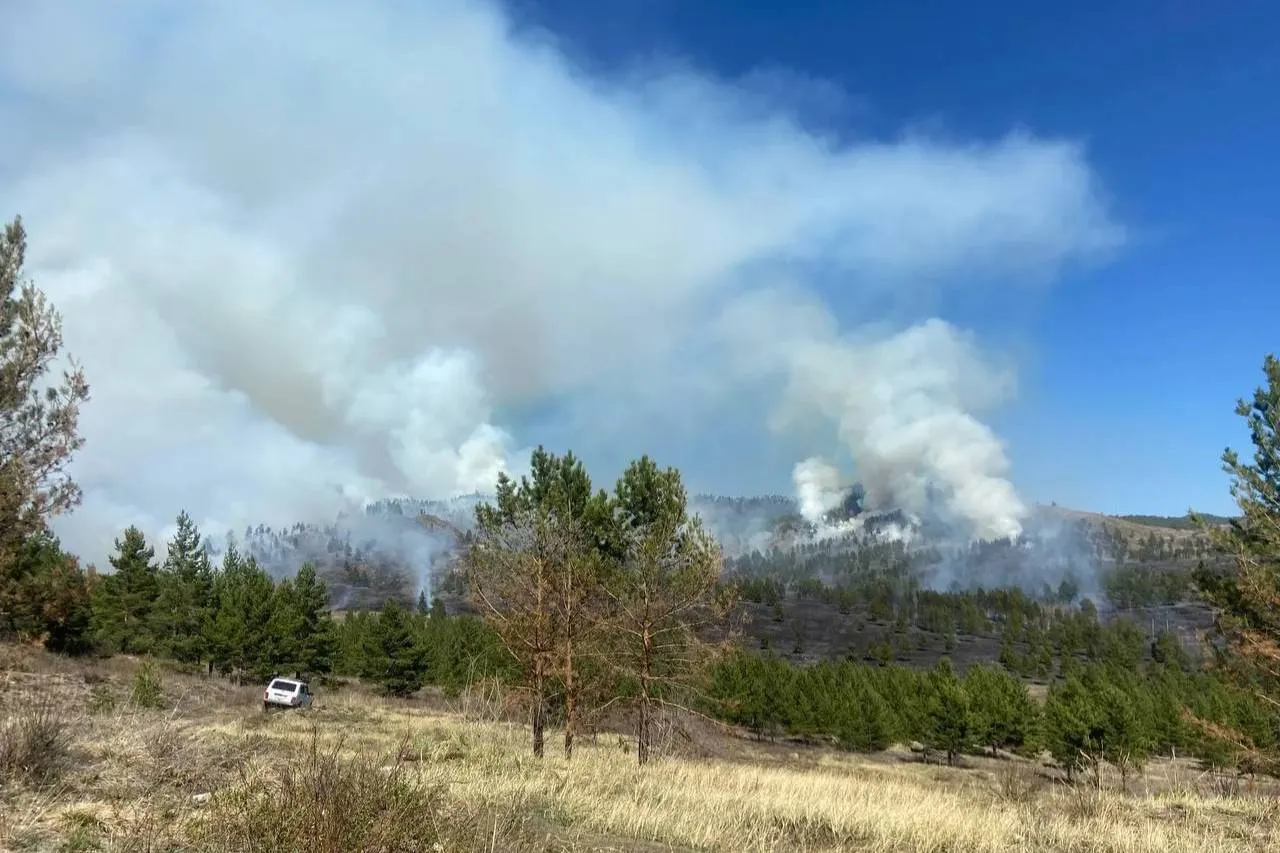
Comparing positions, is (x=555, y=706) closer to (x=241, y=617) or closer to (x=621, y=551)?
(x=621, y=551)

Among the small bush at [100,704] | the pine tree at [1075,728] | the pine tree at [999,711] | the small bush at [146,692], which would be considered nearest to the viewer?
the small bush at [100,704]

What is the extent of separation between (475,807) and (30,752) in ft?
14.4

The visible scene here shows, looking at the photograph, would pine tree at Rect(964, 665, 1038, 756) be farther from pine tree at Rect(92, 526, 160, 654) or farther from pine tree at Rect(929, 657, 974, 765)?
pine tree at Rect(92, 526, 160, 654)

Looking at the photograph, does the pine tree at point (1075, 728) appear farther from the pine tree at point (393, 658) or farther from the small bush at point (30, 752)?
the small bush at point (30, 752)

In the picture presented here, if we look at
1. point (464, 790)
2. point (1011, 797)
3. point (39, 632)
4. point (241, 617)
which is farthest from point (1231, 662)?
point (241, 617)

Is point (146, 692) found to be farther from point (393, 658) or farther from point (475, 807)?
point (393, 658)

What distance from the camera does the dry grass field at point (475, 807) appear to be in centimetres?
507

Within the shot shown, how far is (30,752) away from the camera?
7.27 m

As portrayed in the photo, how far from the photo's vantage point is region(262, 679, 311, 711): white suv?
3322cm

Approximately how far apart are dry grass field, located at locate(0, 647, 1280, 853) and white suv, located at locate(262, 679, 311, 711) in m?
23.2

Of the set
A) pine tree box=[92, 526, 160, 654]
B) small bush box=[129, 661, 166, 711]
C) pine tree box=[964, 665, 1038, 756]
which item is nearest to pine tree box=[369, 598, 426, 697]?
pine tree box=[92, 526, 160, 654]

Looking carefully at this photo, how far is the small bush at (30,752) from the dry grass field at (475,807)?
0.02 meters

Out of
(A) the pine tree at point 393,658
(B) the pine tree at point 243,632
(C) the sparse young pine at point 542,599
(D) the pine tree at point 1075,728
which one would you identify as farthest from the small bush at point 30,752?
(D) the pine tree at point 1075,728

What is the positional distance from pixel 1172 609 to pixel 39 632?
231143 millimetres
